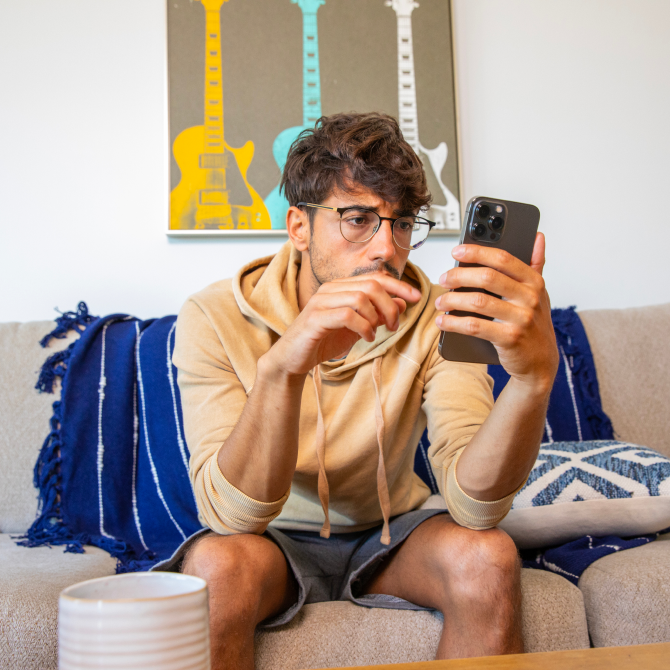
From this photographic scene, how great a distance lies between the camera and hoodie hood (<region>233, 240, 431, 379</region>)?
1155 millimetres

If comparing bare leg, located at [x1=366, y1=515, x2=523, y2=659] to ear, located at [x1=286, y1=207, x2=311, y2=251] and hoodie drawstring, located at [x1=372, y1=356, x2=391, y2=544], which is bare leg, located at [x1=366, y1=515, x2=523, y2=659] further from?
ear, located at [x1=286, y1=207, x2=311, y2=251]

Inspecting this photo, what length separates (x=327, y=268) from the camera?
1.18 metres

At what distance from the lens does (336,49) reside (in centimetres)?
188

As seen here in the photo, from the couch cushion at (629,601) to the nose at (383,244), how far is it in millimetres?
679

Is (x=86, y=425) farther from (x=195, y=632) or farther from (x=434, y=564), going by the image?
(x=195, y=632)

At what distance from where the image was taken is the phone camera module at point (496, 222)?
0.78 metres

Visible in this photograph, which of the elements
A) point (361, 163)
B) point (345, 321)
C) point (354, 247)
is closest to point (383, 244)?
point (354, 247)

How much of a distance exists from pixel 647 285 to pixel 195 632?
1996 millimetres

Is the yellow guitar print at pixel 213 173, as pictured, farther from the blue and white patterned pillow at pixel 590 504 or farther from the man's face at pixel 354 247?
the blue and white patterned pillow at pixel 590 504

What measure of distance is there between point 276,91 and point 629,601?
160 cm

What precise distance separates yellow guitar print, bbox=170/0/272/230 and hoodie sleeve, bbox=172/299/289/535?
68 cm

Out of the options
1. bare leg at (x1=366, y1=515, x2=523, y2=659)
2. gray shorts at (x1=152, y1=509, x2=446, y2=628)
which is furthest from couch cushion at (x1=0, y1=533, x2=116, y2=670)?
bare leg at (x1=366, y1=515, x2=523, y2=659)

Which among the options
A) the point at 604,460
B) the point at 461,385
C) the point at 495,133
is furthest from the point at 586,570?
the point at 495,133

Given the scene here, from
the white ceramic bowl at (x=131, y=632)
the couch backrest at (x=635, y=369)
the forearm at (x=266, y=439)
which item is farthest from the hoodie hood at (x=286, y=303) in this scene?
the white ceramic bowl at (x=131, y=632)
